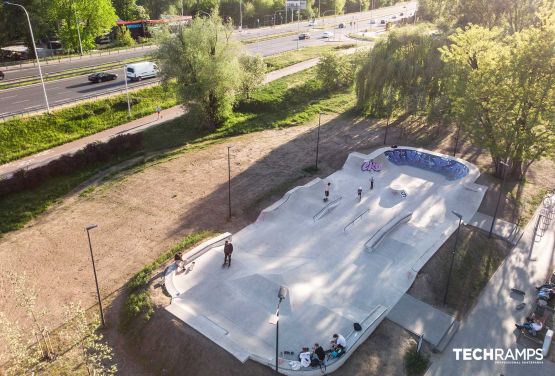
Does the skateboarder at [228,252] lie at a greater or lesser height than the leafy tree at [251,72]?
lesser

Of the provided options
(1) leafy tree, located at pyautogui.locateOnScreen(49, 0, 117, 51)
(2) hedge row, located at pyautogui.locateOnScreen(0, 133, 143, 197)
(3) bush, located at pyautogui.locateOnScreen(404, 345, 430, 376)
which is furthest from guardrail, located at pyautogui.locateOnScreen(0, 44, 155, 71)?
(3) bush, located at pyautogui.locateOnScreen(404, 345, 430, 376)

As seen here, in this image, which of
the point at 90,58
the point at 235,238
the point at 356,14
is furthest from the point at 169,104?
the point at 356,14

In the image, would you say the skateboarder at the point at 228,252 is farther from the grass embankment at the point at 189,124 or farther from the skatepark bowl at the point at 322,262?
the grass embankment at the point at 189,124

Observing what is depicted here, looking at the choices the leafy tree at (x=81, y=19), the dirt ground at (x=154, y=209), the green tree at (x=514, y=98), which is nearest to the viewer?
the dirt ground at (x=154, y=209)

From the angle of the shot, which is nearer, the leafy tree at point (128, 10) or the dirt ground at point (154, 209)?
the dirt ground at point (154, 209)

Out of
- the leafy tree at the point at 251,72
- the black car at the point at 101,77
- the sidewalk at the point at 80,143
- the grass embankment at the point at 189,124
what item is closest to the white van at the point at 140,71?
the black car at the point at 101,77

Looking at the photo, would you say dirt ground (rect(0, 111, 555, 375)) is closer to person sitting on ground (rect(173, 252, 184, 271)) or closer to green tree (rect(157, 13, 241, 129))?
person sitting on ground (rect(173, 252, 184, 271))
